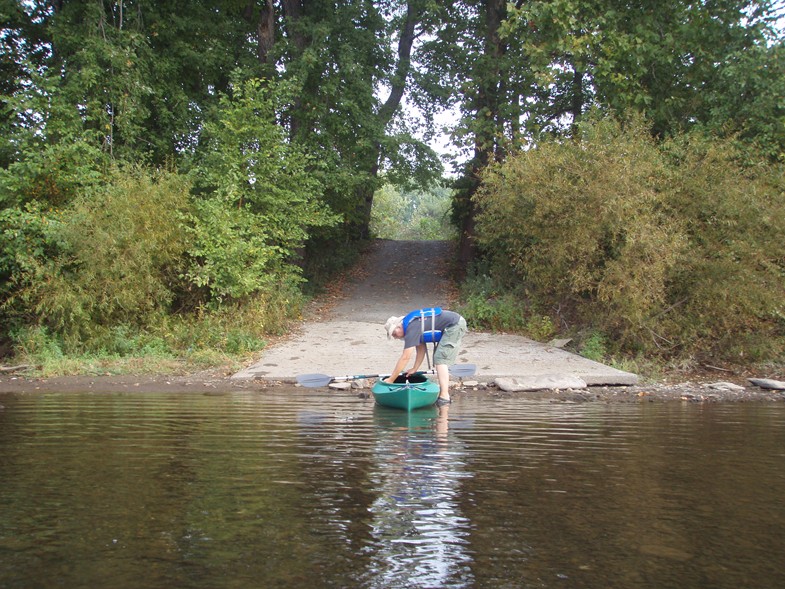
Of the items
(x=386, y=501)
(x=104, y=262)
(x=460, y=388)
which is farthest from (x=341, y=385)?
(x=386, y=501)

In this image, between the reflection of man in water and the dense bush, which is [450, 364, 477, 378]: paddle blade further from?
the reflection of man in water

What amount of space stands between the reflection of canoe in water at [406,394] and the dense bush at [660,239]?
6.40 m

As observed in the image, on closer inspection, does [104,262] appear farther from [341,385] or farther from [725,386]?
[725,386]

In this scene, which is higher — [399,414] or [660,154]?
[660,154]

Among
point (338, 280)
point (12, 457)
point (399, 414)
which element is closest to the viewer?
point (12, 457)

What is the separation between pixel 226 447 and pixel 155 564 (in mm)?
3690

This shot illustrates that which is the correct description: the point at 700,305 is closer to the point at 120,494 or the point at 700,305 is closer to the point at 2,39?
the point at 120,494

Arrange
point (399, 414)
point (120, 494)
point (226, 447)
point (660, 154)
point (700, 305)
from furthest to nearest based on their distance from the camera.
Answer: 1. point (660, 154)
2. point (700, 305)
3. point (399, 414)
4. point (226, 447)
5. point (120, 494)

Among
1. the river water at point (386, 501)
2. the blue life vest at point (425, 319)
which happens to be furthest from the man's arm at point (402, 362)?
the river water at point (386, 501)

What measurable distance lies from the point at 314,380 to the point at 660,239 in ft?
26.2

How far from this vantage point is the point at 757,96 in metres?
19.2

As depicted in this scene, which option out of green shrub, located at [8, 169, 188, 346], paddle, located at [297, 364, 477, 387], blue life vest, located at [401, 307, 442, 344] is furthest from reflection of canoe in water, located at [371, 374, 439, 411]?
green shrub, located at [8, 169, 188, 346]

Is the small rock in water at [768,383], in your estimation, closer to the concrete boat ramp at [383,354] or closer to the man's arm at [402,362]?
the concrete boat ramp at [383,354]

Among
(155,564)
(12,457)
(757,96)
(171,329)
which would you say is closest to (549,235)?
(757,96)
